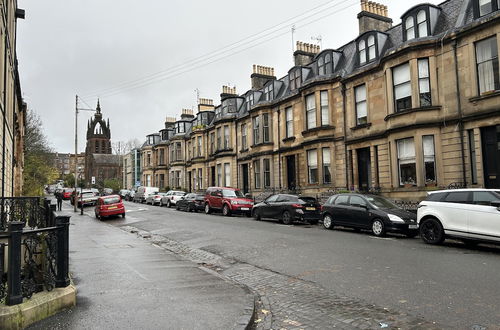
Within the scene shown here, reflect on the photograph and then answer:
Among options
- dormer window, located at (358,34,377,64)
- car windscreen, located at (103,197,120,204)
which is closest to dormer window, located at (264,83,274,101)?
dormer window, located at (358,34,377,64)

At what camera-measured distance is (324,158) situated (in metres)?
24.5

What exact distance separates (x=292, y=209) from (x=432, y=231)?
300 inches

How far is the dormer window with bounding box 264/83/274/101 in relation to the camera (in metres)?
30.9

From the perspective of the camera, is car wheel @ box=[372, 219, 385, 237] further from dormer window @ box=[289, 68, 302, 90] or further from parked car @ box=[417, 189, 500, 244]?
dormer window @ box=[289, 68, 302, 90]

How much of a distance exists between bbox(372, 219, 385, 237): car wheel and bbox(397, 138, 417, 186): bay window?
19.3 ft

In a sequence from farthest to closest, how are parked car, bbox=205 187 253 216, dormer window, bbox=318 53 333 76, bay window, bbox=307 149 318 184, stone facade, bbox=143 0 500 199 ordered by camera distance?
bay window, bbox=307 149 318 184
dormer window, bbox=318 53 333 76
parked car, bbox=205 187 253 216
stone facade, bbox=143 0 500 199

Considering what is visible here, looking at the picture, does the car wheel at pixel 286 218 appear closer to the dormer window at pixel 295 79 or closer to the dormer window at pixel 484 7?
the dormer window at pixel 295 79

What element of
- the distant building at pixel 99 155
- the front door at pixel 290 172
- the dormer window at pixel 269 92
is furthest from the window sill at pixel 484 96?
the distant building at pixel 99 155

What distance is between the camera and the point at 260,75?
35.9m

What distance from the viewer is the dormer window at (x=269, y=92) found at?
30936 millimetres

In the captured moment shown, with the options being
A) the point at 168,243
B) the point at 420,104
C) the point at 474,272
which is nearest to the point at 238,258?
the point at 168,243

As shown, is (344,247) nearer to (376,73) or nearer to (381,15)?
(376,73)

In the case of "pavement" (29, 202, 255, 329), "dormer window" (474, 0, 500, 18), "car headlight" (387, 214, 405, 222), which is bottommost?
"pavement" (29, 202, 255, 329)

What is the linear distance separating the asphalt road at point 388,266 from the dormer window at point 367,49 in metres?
11.5
